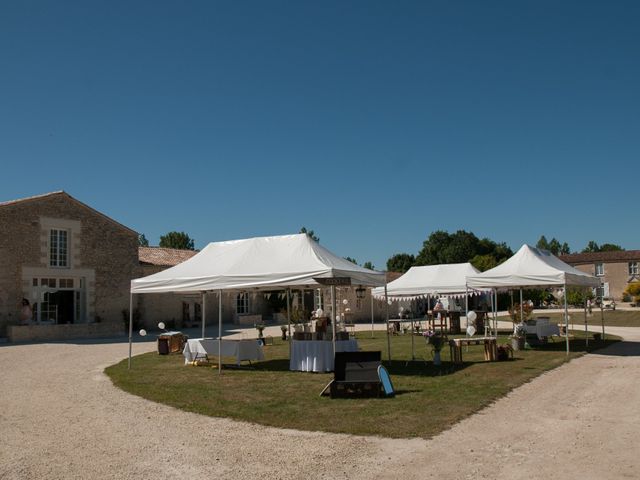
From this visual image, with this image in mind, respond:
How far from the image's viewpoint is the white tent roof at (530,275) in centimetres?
1391

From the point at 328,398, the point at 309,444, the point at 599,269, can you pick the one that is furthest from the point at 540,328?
the point at 599,269

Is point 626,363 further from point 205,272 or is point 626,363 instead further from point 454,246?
point 454,246

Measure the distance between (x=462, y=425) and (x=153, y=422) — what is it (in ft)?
11.6

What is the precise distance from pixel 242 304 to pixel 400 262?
31440 mm

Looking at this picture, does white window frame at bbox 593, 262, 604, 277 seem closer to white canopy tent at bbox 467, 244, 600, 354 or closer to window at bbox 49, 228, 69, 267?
white canopy tent at bbox 467, 244, 600, 354

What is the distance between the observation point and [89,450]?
571 centimetres

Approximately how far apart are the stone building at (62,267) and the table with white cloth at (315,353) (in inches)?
505

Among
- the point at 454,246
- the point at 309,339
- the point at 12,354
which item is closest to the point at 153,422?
the point at 309,339

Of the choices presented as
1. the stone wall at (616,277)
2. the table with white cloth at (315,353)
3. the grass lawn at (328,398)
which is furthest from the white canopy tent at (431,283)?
the stone wall at (616,277)

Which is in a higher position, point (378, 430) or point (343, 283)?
point (343, 283)

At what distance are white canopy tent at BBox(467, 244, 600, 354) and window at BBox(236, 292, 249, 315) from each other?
18729 mm

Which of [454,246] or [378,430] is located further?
[454,246]

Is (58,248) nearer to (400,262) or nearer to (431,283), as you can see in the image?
(431,283)

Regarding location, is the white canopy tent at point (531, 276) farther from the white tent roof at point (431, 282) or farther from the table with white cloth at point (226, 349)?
the table with white cloth at point (226, 349)
